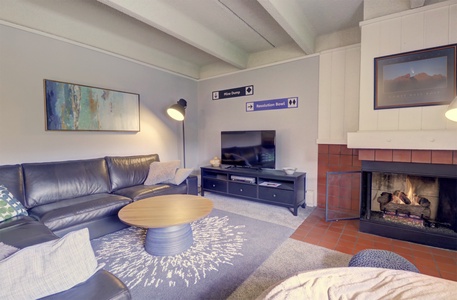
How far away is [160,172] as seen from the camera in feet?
11.1

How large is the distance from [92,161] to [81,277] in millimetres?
2382

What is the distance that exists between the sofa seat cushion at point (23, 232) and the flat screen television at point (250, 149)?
8.93ft

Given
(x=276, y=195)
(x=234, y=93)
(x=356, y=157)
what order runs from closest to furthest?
(x=356, y=157)
(x=276, y=195)
(x=234, y=93)

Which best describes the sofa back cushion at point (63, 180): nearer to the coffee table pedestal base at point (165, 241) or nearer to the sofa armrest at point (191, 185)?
the sofa armrest at point (191, 185)

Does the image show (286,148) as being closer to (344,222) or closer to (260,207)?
(260,207)

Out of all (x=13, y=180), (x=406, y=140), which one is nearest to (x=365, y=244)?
(x=406, y=140)

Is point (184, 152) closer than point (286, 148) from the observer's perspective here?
No

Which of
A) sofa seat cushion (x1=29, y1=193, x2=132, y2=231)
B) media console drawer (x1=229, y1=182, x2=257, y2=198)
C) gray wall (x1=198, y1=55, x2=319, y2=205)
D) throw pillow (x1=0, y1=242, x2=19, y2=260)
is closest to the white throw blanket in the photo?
throw pillow (x1=0, y1=242, x2=19, y2=260)

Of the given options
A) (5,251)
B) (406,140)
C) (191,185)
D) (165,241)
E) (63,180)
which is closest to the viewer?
(5,251)

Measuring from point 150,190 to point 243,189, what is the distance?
149cm

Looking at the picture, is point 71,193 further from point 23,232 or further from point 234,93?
point 234,93

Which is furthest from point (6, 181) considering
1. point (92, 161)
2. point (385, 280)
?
point (385, 280)

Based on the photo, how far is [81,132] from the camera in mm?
3078

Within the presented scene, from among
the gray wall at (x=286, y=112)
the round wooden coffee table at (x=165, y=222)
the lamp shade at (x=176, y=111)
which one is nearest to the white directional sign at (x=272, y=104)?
the gray wall at (x=286, y=112)
